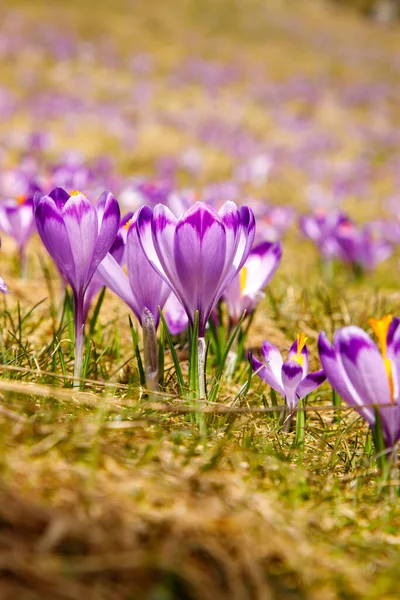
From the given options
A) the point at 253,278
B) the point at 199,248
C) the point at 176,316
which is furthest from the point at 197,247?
the point at 253,278

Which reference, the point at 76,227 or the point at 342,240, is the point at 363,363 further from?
the point at 342,240

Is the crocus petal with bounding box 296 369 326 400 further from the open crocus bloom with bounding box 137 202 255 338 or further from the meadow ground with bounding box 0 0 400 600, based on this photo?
the open crocus bloom with bounding box 137 202 255 338

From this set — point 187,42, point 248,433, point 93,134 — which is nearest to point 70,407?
point 248,433

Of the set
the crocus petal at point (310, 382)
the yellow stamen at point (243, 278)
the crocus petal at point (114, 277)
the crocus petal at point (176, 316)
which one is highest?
the yellow stamen at point (243, 278)

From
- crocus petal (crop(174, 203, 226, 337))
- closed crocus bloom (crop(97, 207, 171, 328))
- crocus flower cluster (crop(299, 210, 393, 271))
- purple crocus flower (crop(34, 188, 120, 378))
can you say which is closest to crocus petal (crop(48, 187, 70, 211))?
purple crocus flower (crop(34, 188, 120, 378))

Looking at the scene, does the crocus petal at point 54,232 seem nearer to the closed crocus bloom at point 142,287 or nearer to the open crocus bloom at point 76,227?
the open crocus bloom at point 76,227

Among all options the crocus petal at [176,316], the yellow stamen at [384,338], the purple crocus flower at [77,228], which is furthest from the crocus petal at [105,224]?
the yellow stamen at [384,338]
